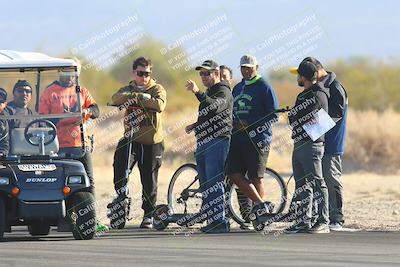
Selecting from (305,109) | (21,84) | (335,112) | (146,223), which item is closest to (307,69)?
(305,109)

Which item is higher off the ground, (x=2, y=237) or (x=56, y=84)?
(x=56, y=84)

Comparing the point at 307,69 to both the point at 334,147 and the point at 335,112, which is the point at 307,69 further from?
the point at 334,147

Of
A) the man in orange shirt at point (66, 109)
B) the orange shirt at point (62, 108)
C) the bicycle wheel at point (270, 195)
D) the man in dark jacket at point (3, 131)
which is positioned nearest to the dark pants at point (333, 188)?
the bicycle wheel at point (270, 195)

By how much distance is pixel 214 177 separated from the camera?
647 inches

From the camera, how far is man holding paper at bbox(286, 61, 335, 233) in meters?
15.9

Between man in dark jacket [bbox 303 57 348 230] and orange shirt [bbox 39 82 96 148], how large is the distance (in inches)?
126

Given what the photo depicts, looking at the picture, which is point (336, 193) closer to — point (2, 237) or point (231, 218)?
point (231, 218)

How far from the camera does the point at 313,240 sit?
1486 centimetres

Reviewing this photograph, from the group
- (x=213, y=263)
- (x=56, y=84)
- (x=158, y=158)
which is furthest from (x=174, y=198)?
(x=213, y=263)

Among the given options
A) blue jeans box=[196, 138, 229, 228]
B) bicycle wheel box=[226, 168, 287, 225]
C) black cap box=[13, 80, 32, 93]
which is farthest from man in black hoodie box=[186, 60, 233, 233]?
black cap box=[13, 80, 32, 93]

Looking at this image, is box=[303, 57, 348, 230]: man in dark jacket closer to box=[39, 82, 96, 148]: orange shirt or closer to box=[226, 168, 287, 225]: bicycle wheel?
box=[226, 168, 287, 225]: bicycle wheel

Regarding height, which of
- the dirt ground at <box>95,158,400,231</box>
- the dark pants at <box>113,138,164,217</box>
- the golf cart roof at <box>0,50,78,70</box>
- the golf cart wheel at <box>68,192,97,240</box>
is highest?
the golf cart roof at <box>0,50,78,70</box>

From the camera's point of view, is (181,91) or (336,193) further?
(181,91)

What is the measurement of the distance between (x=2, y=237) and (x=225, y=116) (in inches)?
129
